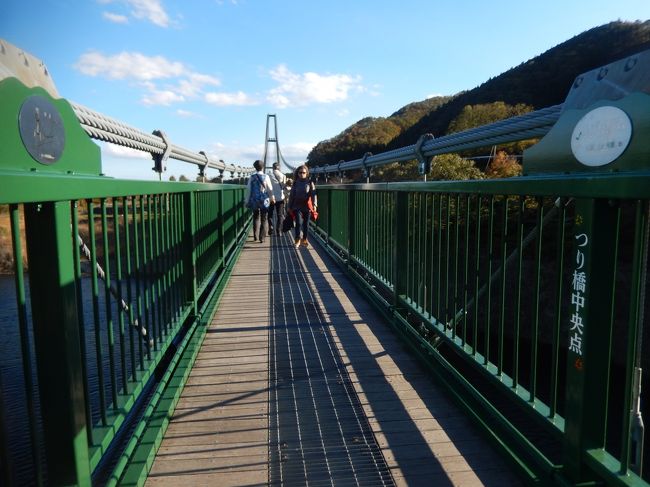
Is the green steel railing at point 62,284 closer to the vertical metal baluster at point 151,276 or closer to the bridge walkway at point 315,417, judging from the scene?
the vertical metal baluster at point 151,276

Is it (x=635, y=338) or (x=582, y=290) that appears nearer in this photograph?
(x=635, y=338)

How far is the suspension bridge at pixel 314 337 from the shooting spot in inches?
64.0

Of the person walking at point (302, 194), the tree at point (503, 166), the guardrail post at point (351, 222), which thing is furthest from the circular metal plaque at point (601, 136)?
the tree at point (503, 166)

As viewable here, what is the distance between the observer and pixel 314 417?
2.77m

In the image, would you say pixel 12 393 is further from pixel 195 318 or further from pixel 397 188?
pixel 397 188

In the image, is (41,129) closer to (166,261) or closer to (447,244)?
(166,261)

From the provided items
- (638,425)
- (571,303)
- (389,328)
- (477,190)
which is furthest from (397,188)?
(638,425)

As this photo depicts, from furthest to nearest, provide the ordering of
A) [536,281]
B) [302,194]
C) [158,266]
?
[302,194], [158,266], [536,281]

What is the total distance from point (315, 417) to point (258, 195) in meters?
7.61

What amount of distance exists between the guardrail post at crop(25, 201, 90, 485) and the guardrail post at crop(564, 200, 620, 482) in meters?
1.79

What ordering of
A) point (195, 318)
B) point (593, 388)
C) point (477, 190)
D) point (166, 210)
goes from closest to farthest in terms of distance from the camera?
1. point (593, 388)
2. point (477, 190)
3. point (166, 210)
4. point (195, 318)

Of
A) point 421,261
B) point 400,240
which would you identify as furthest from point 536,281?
point 400,240

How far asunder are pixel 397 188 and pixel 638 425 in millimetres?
2924

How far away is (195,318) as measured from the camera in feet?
14.1
